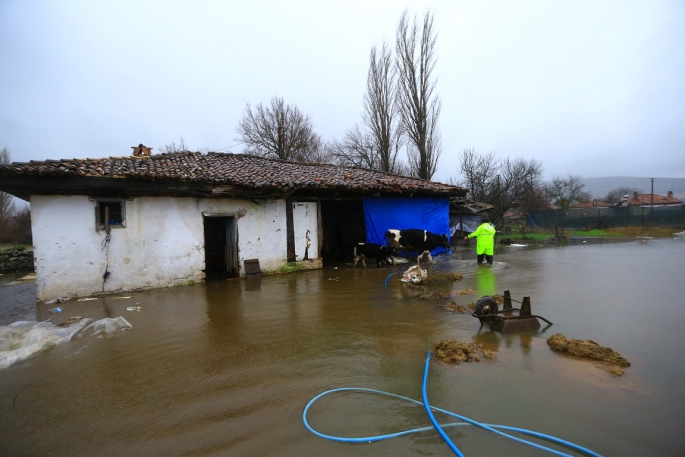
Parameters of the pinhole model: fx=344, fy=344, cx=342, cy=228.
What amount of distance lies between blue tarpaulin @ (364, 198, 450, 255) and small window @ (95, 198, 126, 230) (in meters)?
8.04

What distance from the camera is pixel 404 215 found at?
1421 centimetres

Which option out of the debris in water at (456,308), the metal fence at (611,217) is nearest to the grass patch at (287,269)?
the debris in water at (456,308)

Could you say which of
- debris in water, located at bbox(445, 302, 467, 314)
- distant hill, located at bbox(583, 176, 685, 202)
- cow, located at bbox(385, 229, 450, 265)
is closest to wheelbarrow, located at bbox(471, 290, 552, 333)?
debris in water, located at bbox(445, 302, 467, 314)

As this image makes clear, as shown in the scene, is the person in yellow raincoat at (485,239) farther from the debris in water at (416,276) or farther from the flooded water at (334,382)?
the flooded water at (334,382)

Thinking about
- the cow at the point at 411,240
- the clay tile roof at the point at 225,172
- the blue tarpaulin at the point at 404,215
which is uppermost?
the clay tile roof at the point at 225,172

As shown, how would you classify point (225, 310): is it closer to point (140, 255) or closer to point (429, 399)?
point (140, 255)

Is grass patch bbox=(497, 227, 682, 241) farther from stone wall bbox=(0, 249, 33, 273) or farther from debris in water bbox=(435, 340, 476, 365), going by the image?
stone wall bbox=(0, 249, 33, 273)

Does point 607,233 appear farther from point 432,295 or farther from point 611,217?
point 432,295

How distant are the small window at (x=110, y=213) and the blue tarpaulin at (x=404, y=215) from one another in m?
8.04

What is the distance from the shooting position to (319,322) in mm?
5957

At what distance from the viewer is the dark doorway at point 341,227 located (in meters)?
16.8

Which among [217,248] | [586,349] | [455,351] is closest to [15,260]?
[217,248]

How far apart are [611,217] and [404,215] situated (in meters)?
21.9

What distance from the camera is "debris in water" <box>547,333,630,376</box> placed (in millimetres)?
4025
